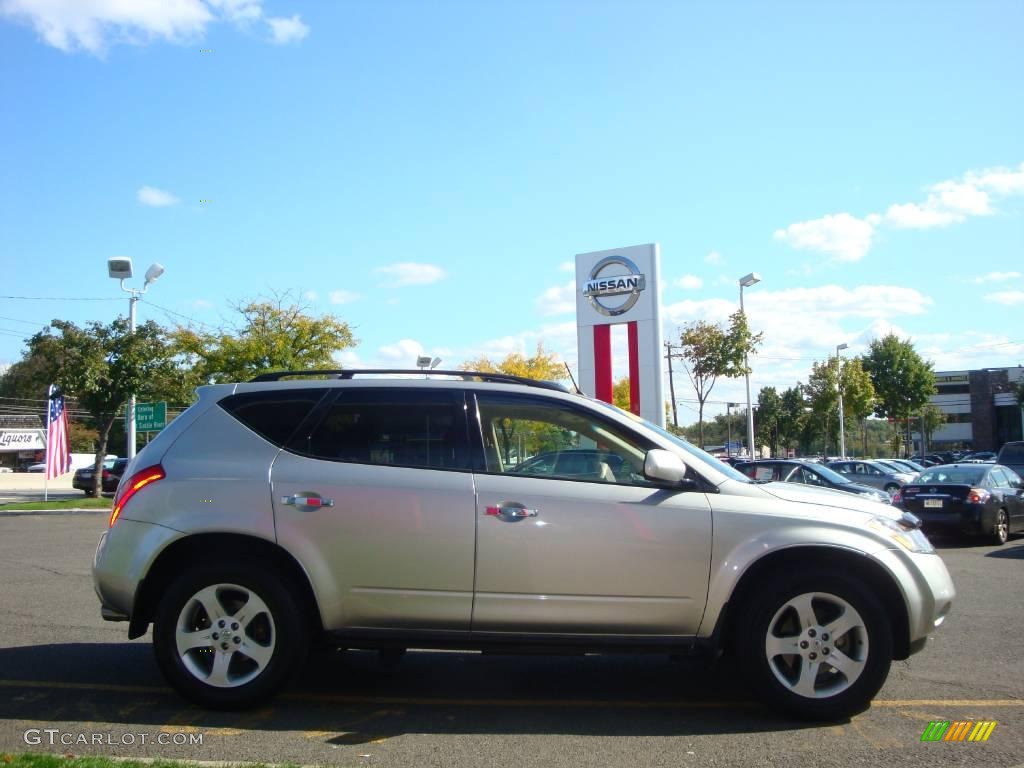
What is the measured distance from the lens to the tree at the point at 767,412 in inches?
3308

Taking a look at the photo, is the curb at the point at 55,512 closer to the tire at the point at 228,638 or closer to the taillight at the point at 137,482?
the taillight at the point at 137,482

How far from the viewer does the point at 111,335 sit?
26922mm

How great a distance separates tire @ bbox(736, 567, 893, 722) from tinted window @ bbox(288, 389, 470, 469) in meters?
1.86

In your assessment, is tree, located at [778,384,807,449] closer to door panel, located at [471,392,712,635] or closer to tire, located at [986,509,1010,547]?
tire, located at [986,509,1010,547]

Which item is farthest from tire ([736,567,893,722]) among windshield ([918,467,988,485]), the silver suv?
windshield ([918,467,988,485])

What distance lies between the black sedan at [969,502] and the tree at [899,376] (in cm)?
4795

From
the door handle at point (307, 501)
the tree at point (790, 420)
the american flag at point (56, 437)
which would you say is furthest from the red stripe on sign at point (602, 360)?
the tree at point (790, 420)

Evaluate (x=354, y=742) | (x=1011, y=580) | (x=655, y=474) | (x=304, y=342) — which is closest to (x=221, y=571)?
(x=354, y=742)

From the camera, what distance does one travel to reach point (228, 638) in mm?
4832

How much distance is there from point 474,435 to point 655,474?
1.09 m

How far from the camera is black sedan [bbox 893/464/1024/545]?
1445 cm

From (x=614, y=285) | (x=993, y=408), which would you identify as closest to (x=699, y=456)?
(x=614, y=285)

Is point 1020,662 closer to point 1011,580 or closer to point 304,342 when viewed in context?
point 1011,580

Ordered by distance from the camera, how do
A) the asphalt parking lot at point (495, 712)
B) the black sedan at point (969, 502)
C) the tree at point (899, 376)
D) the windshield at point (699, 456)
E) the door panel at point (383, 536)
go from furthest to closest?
the tree at point (899, 376)
the black sedan at point (969, 502)
the windshield at point (699, 456)
the door panel at point (383, 536)
the asphalt parking lot at point (495, 712)
